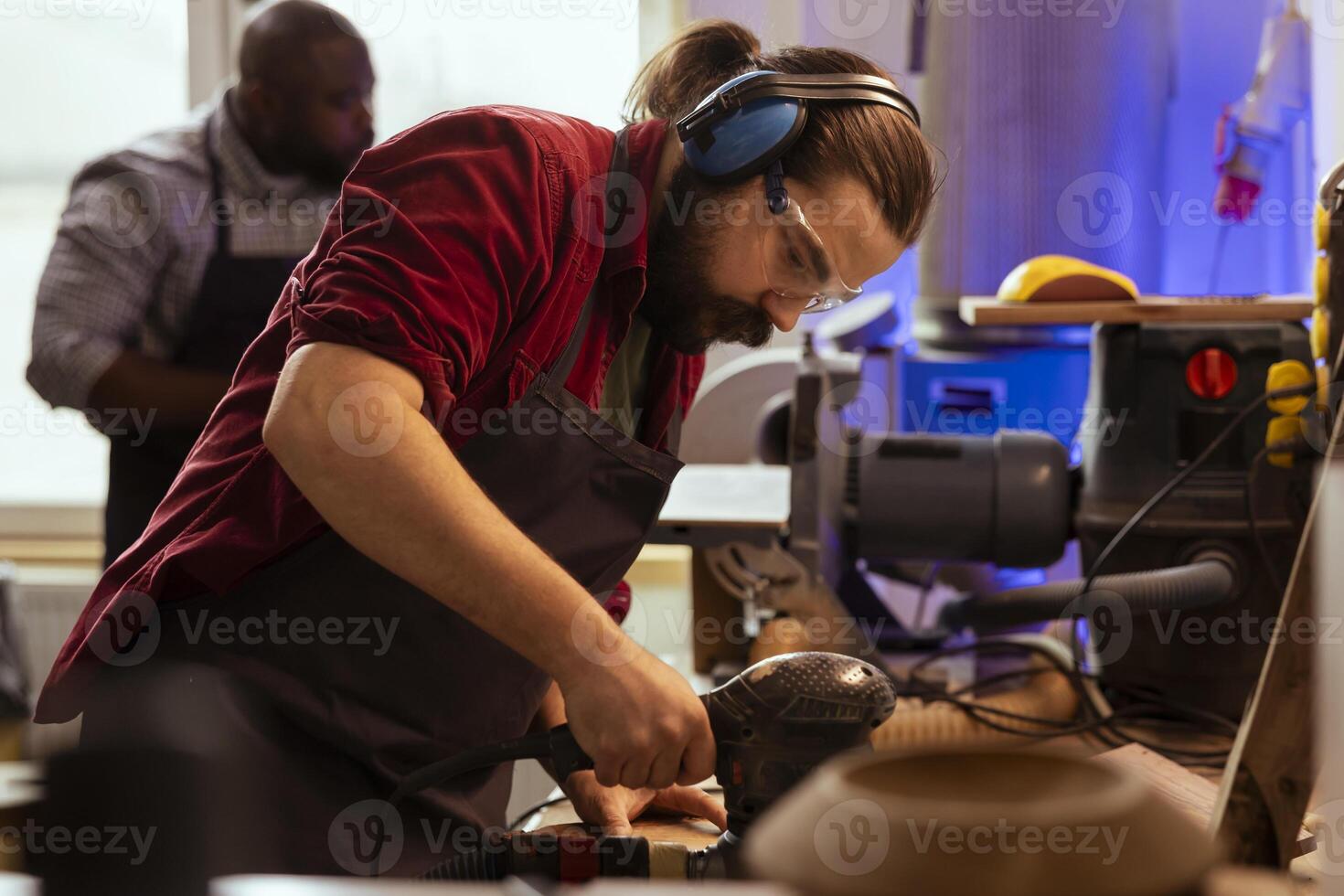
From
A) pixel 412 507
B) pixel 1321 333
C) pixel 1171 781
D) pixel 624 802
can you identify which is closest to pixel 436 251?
pixel 412 507

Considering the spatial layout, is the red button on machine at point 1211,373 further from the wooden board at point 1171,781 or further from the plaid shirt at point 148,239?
the plaid shirt at point 148,239

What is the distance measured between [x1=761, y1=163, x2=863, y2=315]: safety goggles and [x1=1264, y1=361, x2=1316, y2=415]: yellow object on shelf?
0.69 m

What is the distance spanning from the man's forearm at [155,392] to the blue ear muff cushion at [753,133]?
1.17 meters

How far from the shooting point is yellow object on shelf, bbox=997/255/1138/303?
179cm

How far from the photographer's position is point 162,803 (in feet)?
1.65

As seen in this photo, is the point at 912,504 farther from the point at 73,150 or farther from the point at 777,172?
the point at 73,150

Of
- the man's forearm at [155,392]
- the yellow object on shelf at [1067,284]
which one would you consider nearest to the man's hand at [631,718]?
the yellow object on shelf at [1067,284]

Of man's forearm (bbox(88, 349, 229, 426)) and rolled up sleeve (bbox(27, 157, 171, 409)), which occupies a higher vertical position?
rolled up sleeve (bbox(27, 157, 171, 409))

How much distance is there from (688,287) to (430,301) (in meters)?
0.37

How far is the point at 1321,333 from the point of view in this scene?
4.60ft

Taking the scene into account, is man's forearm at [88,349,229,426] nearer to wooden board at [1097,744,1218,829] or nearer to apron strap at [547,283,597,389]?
apron strap at [547,283,597,389]

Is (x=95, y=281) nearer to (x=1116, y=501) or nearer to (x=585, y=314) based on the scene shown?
(x=585, y=314)

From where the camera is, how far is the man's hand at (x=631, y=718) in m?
0.94

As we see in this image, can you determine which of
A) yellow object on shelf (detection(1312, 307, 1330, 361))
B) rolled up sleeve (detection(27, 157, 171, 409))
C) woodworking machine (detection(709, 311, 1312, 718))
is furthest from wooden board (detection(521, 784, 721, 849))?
rolled up sleeve (detection(27, 157, 171, 409))
